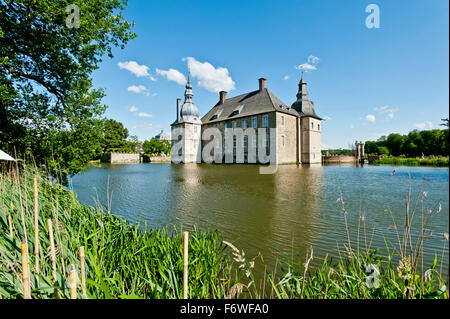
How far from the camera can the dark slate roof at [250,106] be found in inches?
1216

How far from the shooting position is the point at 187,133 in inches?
1587

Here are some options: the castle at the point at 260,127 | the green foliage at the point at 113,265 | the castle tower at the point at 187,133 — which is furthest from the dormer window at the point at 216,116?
the green foliage at the point at 113,265

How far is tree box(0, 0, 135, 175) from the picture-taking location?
5.95m

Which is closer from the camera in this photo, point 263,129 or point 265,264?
point 265,264

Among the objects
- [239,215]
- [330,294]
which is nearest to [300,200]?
[239,215]

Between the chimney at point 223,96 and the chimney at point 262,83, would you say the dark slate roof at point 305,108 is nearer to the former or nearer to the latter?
the chimney at point 262,83

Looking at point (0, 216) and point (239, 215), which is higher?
point (0, 216)

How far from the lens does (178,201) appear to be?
775 centimetres

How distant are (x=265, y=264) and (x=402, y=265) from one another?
6.76 feet

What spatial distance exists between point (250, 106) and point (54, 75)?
28828 mm

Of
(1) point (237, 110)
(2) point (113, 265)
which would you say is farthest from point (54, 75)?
(1) point (237, 110)

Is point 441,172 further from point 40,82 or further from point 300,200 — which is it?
point 40,82

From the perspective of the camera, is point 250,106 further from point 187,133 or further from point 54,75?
point 54,75

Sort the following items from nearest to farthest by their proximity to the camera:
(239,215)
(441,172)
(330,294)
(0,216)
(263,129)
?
(441,172) → (330,294) → (0,216) → (239,215) → (263,129)
